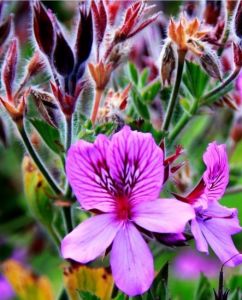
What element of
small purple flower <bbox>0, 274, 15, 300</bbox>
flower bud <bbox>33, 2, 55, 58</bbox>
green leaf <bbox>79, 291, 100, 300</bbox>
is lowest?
small purple flower <bbox>0, 274, 15, 300</bbox>

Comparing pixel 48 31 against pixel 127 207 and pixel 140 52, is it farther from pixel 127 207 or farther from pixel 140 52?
pixel 140 52

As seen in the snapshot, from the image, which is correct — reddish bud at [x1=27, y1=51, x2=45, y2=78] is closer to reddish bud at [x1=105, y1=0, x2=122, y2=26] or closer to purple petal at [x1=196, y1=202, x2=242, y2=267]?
reddish bud at [x1=105, y1=0, x2=122, y2=26]

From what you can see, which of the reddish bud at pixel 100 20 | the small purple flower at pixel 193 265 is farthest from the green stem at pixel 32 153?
the small purple flower at pixel 193 265

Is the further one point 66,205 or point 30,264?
point 30,264

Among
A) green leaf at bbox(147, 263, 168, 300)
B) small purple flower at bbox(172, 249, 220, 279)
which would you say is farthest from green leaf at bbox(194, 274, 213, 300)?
small purple flower at bbox(172, 249, 220, 279)

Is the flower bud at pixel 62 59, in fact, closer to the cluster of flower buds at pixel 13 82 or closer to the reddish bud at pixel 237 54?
the cluster of flower buds at pixel 13 82

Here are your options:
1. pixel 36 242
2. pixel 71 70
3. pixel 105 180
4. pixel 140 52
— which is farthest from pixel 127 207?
pixel 36 242
